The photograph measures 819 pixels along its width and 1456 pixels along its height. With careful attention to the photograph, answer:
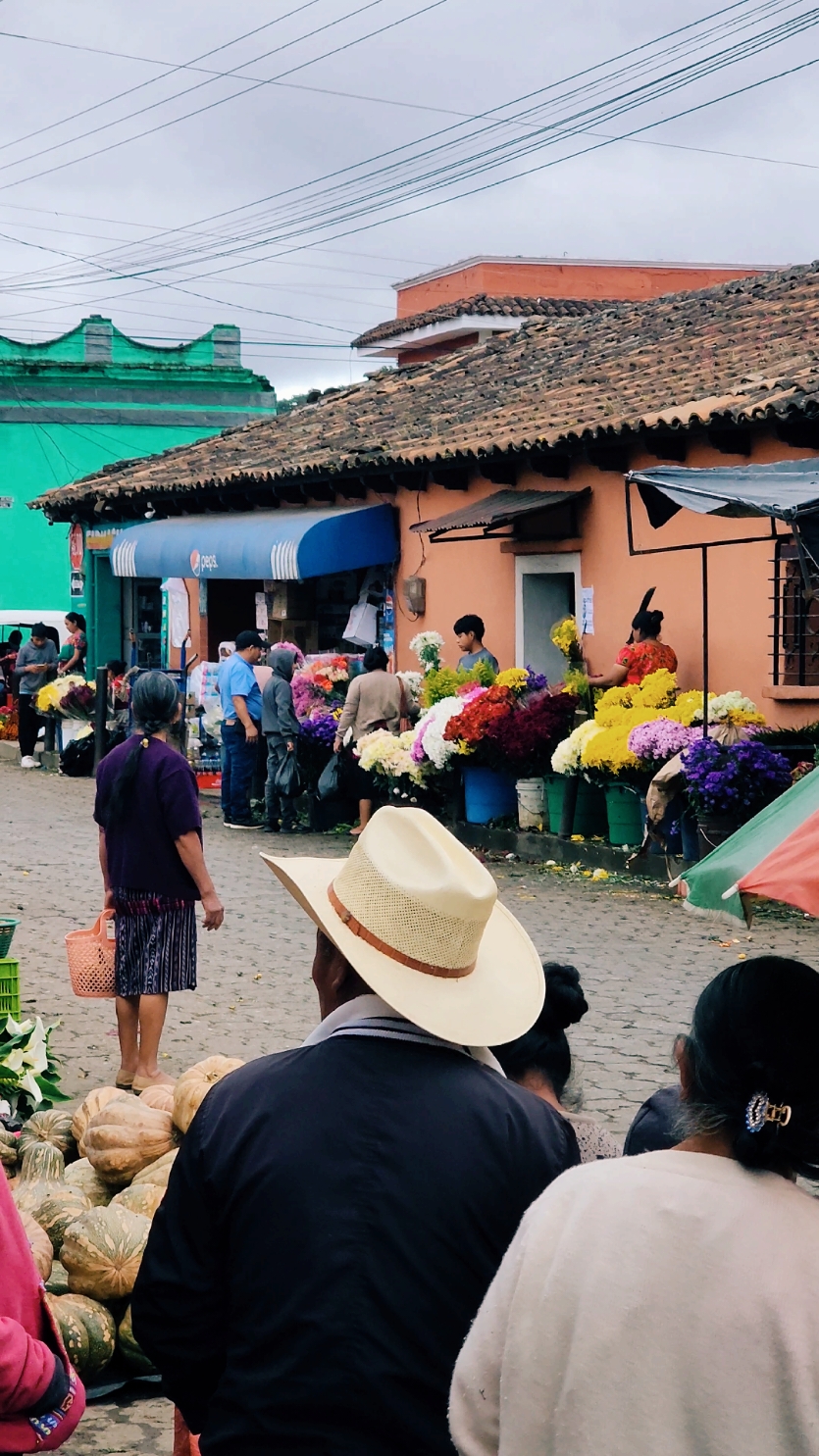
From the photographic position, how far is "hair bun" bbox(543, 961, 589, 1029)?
327 cm

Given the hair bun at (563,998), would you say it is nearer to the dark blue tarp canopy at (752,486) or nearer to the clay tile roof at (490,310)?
the dark blue tarp canopy at (752,486)

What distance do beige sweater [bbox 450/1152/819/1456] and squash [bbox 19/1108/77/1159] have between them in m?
3.91

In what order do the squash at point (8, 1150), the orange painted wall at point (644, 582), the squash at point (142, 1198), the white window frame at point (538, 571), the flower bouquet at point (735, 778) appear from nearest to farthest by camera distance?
1. the squash at point (142, 1198)
2. the squash at point (8, 1150)
3. the flower bouquet at point (735, 778)
4. the orange painted wall at point (644, 582)
5. the white window frame at point (538, 571)

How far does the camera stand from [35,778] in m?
21.8

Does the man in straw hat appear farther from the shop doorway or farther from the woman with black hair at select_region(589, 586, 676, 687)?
the shop doorway

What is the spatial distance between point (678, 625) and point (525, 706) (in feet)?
4.83

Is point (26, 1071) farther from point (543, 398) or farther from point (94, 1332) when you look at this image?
point (543, 398)

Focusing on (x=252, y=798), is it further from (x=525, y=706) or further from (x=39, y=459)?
(x=39, y=459)

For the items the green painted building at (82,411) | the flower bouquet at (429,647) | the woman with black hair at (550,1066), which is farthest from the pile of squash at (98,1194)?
the green painted building at (82,411)

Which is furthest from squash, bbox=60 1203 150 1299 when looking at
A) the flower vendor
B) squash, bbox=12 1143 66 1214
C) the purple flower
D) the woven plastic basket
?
the flower vendor

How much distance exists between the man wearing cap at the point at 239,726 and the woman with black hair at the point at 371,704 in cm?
108

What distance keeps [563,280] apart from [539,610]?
14830mm

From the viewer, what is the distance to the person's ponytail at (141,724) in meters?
6.86

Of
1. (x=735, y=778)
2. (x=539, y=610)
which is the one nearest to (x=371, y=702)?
(x=539, y=610)
